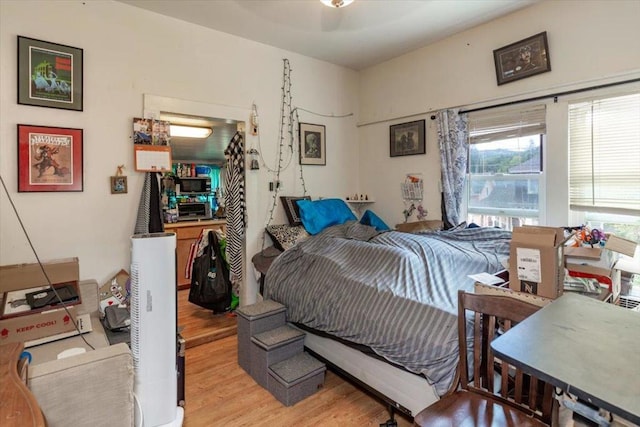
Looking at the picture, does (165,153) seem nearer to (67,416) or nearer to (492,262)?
(67,416)

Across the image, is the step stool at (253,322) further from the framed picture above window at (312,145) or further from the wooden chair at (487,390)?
the framed picture above window at (312,145)

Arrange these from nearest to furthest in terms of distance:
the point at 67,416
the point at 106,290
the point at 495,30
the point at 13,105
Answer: the point at 67,416 → the point at 13,105 → the point at 106,290 → the point at 495,30

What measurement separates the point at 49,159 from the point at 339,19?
8.26 ft

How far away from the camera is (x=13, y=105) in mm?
2207

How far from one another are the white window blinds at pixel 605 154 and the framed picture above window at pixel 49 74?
12.4 ft

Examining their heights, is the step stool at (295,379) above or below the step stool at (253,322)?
below

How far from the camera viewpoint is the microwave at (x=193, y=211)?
4848 mm

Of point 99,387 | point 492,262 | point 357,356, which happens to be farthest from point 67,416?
point 492,262

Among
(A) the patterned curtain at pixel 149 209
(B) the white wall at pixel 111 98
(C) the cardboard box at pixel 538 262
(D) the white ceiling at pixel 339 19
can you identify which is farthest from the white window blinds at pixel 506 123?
(A) the patterned curtain at pixel 149 209

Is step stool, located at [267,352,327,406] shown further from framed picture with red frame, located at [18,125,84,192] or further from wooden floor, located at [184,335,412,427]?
framed picture with red frame, located at [18,125,84,192]

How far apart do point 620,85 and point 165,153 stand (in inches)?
137

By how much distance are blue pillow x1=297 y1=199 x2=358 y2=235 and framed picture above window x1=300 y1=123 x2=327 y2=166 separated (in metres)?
0.50

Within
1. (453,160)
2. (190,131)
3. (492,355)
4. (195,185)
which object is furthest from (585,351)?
(195,185)

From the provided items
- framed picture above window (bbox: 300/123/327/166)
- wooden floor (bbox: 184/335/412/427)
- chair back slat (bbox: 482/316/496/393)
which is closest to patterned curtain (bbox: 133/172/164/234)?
wooden floor (bbox: 184/335/412/427)
